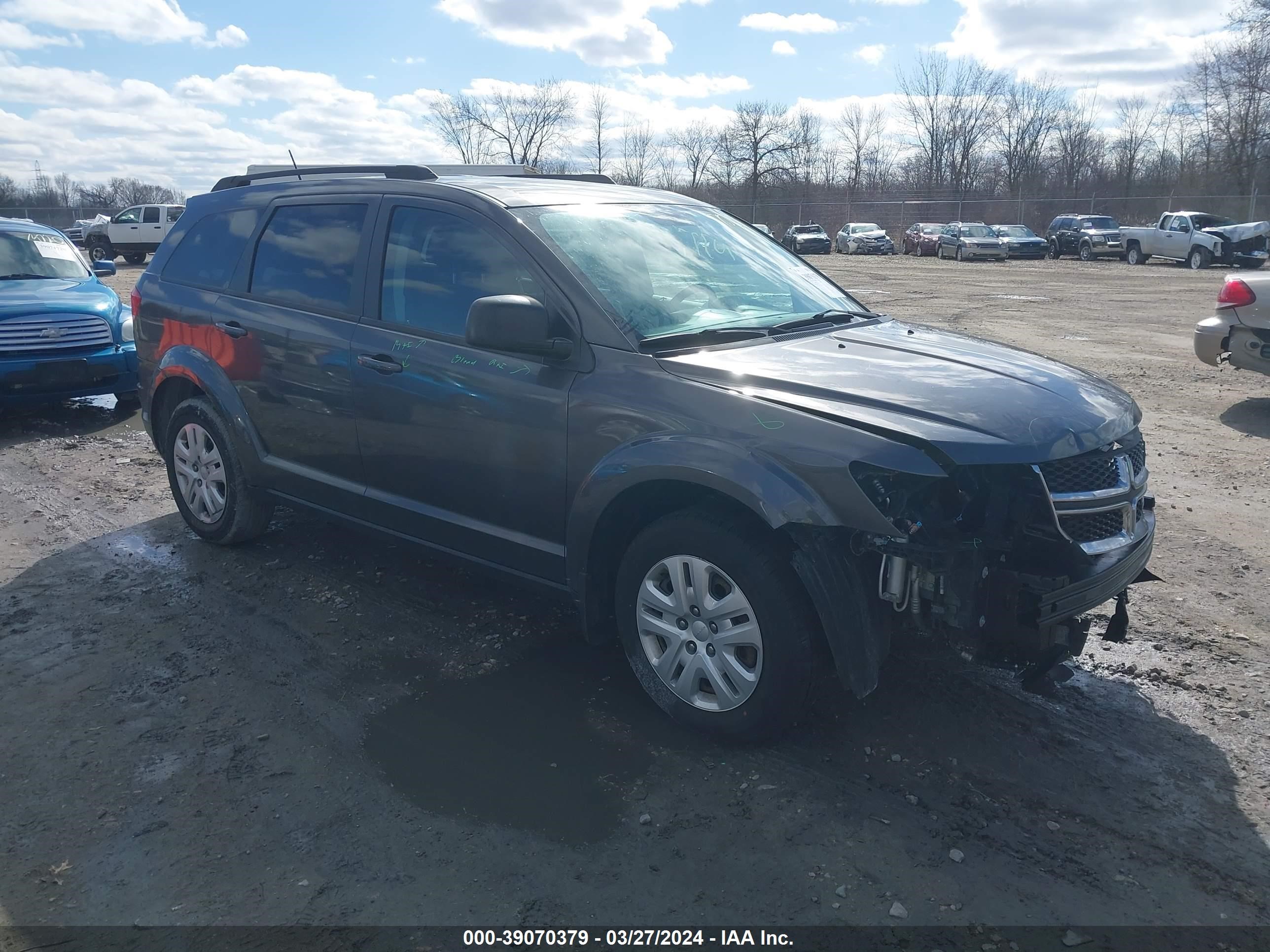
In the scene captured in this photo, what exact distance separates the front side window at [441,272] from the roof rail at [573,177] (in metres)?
0.73

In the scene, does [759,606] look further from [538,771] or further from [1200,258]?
[1200,258]

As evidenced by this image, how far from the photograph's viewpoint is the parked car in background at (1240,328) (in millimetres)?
8352

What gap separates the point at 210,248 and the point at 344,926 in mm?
4106

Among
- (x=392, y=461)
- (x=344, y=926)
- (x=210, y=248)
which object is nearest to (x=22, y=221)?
(x=210, y=248)

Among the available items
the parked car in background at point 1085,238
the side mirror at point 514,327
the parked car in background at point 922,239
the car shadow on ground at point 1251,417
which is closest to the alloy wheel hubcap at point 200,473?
the side mirror at point 514,327

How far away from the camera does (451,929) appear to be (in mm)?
2643

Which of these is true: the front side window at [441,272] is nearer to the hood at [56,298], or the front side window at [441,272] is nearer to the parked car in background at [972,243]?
the hood at [56,298]

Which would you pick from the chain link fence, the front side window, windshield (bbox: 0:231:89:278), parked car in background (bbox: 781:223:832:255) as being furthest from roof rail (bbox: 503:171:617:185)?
the chain link fence

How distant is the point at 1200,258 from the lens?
30188 millimetres

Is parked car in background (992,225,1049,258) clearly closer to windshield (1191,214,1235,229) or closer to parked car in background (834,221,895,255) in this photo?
windshield (1191,214,1235,229)

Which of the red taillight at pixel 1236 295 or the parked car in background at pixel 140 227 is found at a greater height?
the parked car in background at pixel 140 227

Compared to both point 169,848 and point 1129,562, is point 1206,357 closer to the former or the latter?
point 1129,562

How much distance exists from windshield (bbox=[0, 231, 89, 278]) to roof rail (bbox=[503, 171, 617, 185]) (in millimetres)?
7024

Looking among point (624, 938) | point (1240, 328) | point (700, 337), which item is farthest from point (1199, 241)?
point (624, 938)
